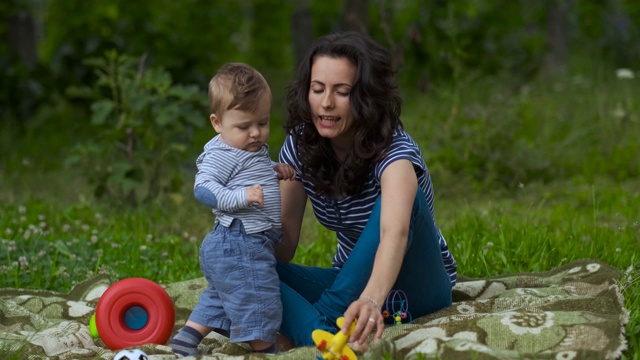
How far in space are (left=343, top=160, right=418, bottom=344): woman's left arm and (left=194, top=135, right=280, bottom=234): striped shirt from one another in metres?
0.41

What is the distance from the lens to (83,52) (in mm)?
8953

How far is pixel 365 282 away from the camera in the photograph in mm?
3244

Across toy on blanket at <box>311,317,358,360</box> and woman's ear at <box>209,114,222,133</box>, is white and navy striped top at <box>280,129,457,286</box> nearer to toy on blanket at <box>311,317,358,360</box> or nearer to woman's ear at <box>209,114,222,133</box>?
woman's ear at <box>209,114,222,133</box>

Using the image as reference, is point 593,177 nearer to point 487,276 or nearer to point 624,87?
point 624,87

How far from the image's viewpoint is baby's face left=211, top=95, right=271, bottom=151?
10.6 ft

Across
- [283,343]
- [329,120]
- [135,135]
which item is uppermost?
[329,120]

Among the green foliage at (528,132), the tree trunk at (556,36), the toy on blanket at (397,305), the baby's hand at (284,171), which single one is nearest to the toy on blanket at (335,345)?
the toy on blanket at (397,305)

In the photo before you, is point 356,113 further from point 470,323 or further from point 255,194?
point 470,323

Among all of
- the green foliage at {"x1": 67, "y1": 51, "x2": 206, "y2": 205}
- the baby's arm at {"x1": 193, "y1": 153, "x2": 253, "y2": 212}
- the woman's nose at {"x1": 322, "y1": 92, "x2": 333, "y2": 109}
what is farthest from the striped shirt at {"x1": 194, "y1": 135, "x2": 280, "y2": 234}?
the green foliage at {"x1": 67, "y1": 51, "x2": 206, "y2": 205}

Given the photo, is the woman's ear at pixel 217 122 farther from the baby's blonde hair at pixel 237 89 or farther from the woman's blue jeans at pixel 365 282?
the woman's blue jeans at pixel 365 282

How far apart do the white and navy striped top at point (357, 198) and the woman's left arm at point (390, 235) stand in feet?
0.23

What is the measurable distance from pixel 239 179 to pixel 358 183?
44cm

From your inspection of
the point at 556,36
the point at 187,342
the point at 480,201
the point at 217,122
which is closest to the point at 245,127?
the point at 217,122

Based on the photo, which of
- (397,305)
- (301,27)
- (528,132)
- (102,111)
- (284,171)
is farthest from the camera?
(301,27)
